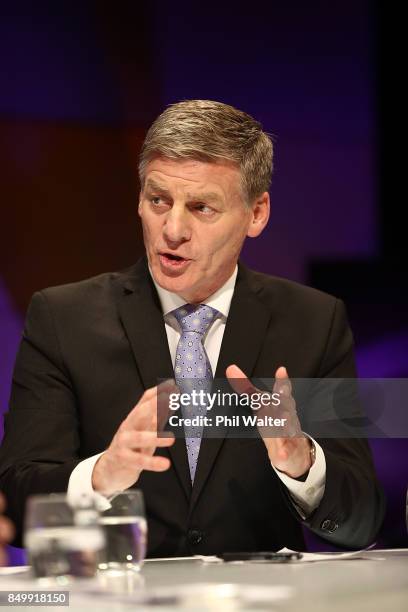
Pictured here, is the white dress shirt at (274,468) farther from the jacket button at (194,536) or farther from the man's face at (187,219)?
the jacket button at (194,536)

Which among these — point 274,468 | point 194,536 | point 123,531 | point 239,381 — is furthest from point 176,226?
point 123,531

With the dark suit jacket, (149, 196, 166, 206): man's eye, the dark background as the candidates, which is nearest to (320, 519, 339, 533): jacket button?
the dark suit jacket

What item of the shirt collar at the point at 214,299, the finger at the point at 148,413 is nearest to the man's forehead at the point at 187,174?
the shirt collar at the point at 214,299

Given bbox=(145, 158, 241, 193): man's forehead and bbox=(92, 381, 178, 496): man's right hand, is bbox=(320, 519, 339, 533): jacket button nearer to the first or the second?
bbox=(92, 381, 178, 496): man's right hand

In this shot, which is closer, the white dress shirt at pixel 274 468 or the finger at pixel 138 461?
the finger at pixel 138 461

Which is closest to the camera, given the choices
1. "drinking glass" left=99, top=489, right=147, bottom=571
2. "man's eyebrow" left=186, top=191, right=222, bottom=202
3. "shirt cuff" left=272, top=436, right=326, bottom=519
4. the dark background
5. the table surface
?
the table surface

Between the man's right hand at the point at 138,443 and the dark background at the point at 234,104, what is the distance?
1.59 meters

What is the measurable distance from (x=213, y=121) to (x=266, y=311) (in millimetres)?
496

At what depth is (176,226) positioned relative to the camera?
2.33m

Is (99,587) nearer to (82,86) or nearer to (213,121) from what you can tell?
(213,121)

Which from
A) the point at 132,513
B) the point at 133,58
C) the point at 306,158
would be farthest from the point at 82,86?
the point at 132,513

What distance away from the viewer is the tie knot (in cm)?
247

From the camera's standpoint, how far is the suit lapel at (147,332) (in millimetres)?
2313

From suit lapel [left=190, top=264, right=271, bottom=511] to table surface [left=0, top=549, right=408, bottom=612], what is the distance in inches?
17.4
